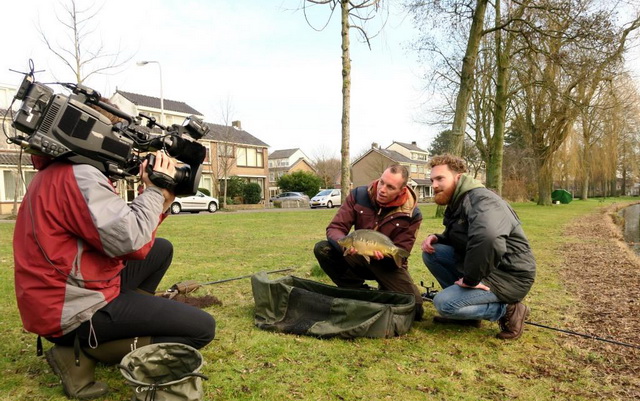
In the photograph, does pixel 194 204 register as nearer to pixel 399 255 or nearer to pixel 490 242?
pixel 399 255

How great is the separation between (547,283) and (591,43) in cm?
982

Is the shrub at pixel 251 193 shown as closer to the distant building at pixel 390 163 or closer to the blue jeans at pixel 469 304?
the distant building at pixel 390 163

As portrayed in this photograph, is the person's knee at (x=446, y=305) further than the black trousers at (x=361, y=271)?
No

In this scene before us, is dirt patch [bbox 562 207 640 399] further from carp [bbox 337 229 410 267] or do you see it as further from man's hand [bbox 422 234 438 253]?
carp [bbox 337 229 410 267]

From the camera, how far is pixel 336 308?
12.4 ft

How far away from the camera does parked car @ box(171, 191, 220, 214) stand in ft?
86.2

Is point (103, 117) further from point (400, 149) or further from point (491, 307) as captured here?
point (400, 149)

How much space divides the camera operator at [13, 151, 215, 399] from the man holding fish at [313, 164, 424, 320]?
1842 mm

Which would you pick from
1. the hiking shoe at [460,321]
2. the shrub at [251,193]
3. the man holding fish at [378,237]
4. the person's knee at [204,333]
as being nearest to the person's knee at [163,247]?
the person's knee at [204,333]

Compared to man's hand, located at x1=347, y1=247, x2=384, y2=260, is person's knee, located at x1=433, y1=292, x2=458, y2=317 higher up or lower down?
lower down

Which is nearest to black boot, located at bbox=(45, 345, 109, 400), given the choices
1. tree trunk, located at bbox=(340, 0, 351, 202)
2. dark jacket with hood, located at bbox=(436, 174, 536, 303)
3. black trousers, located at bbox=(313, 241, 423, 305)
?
black trousers, located at bbox=(313, 241, 423, 305)

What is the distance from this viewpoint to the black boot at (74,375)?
2.59m

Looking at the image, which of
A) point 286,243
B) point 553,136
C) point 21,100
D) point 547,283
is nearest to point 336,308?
point 21,100

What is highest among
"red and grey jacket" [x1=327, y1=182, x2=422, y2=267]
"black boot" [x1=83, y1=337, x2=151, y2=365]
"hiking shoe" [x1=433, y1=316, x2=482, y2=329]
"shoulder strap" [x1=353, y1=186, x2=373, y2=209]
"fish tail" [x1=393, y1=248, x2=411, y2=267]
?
"shoulder strap" [x1=353, y1=186, x2=373, y2=209]
